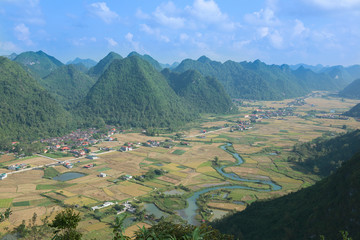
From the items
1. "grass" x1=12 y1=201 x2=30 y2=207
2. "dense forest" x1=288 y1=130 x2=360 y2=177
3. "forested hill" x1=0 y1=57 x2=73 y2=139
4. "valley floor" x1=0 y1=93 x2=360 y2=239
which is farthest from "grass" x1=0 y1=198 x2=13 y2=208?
"dense forest" x1=288 y1=130 x2=360 y2=177

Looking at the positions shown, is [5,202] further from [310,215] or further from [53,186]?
[310,215]

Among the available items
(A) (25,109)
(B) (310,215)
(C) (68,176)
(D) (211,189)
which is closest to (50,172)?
(C) (68,176)

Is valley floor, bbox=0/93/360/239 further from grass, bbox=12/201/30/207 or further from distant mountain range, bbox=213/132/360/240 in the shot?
distant mountain range, bbox=213/132/360/240

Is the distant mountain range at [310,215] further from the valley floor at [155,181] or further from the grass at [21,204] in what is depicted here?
the grass at [21,204]

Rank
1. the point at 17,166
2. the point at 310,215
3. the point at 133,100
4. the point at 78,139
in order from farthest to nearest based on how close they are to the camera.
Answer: the point at 133,100, the point at 78,139, the point at 17,166, the point at 310,215

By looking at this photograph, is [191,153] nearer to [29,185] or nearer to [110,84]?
[29,185]

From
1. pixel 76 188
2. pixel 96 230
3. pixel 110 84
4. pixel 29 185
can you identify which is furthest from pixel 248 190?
pixel 110 84

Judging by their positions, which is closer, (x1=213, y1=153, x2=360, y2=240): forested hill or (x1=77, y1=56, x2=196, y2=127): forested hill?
(x1=213, y1=153, x2=360, y2=240): forested hill
